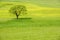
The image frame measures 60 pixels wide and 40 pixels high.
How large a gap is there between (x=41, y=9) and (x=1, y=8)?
5849 mm

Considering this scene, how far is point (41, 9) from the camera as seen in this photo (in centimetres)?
2341

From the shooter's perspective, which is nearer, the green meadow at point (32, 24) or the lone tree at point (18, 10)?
the green meadow at point (32, 24)

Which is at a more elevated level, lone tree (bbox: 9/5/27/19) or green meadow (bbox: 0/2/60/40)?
lone tree (bbox: 9/5/27/19)

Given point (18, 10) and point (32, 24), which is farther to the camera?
point (18, 10)

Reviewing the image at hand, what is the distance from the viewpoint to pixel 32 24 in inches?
→ 717

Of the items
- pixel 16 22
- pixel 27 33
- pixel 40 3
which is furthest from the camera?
pixel 40 3

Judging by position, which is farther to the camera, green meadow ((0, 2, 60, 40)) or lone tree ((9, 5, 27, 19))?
lone tree ((9, 5, 27, 19))

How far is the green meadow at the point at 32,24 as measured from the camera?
14.5 m

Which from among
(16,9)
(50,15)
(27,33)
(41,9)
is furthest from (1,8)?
(27,33)

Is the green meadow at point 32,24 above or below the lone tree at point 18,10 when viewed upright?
below

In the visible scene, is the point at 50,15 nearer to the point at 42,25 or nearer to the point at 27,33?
the point at 42,25

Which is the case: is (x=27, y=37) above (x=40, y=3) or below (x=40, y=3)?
below

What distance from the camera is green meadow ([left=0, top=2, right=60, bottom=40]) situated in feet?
47.6

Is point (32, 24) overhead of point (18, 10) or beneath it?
beneath
